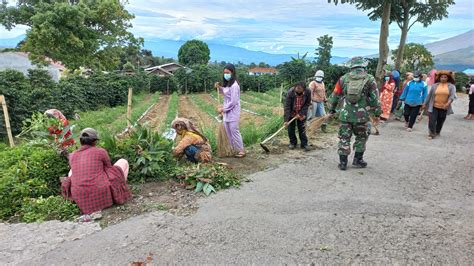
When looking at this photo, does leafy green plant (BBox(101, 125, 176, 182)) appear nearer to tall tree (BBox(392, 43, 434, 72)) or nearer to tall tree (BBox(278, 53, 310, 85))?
tall tree (BBox(278, 53, 310, 85))

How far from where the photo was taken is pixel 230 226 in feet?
11.1

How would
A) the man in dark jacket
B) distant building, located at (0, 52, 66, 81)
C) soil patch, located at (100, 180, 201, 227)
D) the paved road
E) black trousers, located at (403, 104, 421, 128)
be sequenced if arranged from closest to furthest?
the paved road → soil patch, located at (100, 180, 201, 227) → the man in dark jacket → black trousers, located at (403, 104, 421, 128) → distant building, located at (0, 52, 66, 81)

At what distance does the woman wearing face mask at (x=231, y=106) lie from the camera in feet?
17.3

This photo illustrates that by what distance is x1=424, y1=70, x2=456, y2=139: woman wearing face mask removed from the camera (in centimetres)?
718

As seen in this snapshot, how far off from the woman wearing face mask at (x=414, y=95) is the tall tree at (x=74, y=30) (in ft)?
61.2

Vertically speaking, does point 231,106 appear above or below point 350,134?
above

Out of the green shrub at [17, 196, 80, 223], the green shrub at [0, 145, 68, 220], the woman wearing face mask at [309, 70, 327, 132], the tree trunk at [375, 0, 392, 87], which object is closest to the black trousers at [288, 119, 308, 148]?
the woman wearing face mask at [309, 70, 327, 132]

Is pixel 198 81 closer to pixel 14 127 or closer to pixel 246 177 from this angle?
pixel 14 127

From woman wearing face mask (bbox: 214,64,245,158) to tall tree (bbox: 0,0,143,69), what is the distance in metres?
17.8

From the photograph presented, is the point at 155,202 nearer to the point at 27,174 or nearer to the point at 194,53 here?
the point at 27,174

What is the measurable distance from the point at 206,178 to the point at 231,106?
4.70ft

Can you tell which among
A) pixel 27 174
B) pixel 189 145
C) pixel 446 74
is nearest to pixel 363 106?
pixel 189 145

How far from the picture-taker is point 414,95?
7.93 m

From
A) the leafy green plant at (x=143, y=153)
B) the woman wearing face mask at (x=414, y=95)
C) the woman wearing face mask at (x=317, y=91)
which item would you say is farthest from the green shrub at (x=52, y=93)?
the woman wearing face mask at (x=414, y=95)
